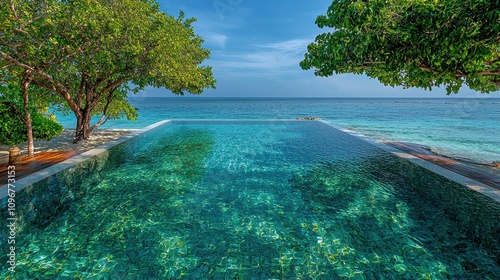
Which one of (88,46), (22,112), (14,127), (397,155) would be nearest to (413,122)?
(397,155)

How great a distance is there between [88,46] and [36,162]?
5003mm

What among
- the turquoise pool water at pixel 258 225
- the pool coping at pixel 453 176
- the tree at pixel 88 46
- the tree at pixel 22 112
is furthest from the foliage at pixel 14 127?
the pool coping at pixel 453 176

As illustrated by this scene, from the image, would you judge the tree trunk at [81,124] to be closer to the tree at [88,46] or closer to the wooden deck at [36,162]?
the tree at [88,46]

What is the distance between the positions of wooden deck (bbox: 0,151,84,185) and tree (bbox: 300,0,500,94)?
442 inches

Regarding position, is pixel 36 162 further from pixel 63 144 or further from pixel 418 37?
pixel 418 37

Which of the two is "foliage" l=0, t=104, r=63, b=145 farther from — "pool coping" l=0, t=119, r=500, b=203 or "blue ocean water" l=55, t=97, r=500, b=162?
"blue ocean water" l=55, t=97, r=500, b=162

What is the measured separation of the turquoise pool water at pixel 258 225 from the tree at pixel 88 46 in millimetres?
4614

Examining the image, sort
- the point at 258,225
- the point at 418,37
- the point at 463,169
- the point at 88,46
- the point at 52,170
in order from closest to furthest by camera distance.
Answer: the point at 258,225 < the point at 418,37 < the point at 52,170 < the point at 463,169 < the point at 88,46

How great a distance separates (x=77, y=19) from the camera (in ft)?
27.5

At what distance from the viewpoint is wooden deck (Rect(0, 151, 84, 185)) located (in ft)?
26.4

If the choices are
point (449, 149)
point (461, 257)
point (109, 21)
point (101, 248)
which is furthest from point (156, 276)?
point (449, 149)

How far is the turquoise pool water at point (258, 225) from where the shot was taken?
14.4ft

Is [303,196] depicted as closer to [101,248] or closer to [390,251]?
[390,251]

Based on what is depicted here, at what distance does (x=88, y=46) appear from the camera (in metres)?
9.68
